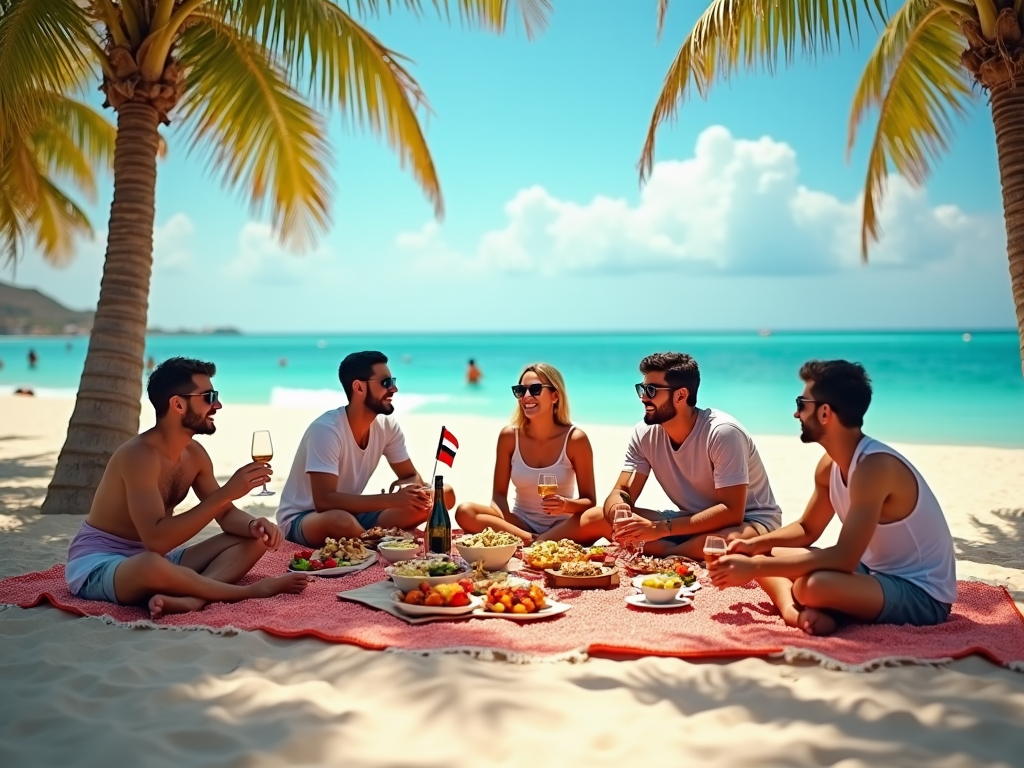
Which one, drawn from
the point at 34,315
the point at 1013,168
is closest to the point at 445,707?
the point at 1013,168

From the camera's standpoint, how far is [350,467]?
6652mm

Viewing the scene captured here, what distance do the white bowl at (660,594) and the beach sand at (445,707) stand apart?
827 mm

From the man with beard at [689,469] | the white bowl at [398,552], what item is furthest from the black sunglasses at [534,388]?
the white bowl at [398,552]

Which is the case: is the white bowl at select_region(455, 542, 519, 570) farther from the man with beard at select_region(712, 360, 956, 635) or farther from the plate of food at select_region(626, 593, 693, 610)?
the man with beard at select_region(712, 360, 956, 635)

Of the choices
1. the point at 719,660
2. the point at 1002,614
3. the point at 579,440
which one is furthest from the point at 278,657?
the point at 1002,614

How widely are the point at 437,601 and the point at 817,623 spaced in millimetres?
2015

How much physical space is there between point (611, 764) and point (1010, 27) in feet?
24.0

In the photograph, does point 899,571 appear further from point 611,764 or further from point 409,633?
point 409,633

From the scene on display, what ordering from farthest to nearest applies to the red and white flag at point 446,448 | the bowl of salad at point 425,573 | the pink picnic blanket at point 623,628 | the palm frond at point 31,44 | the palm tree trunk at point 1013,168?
1. the palm tree trunk at point 1013,168
2. the palm frond at point 31,44
3. the red and white flag at point 446,448
4. the bowl of salad at point 425,573
5. the pink picnic blanket at point 623,628

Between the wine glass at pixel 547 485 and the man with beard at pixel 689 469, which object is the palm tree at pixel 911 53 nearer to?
the man with beard at pixel 689 469

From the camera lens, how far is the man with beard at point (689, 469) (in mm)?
5926

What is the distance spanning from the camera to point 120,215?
875 cm

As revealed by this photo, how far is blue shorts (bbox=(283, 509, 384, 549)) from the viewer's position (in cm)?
661

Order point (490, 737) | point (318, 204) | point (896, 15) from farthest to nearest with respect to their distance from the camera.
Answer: point (318, 204), point (896, 15), point (490, 737)
